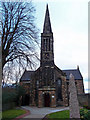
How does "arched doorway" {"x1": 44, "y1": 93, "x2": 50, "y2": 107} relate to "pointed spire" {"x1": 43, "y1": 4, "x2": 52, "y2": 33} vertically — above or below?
below

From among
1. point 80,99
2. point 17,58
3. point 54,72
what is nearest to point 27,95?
point 54,72

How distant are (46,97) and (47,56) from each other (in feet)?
31.0

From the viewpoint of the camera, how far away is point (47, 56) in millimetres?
29734

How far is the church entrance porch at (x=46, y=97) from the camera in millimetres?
26484

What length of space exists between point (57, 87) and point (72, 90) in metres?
18.8

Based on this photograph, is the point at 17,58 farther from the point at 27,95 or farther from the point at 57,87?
the point at 27,95

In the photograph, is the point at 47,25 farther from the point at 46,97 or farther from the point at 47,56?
the point at 46,97

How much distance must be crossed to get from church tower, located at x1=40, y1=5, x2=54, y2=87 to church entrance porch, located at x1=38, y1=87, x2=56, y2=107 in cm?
130

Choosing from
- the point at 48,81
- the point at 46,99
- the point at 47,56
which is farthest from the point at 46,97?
the point at 47,56

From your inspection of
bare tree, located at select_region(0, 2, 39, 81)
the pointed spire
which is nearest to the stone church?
the pointed spire

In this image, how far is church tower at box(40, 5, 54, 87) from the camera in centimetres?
2811

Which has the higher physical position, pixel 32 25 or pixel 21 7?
pixel 21 7

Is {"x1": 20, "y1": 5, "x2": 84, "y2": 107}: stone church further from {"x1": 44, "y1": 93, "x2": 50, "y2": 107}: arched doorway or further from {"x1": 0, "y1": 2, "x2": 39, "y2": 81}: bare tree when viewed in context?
{"x1": 0, "y1": 2, "x2": 39, "y2": 81}: bare tree

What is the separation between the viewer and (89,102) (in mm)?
27391
